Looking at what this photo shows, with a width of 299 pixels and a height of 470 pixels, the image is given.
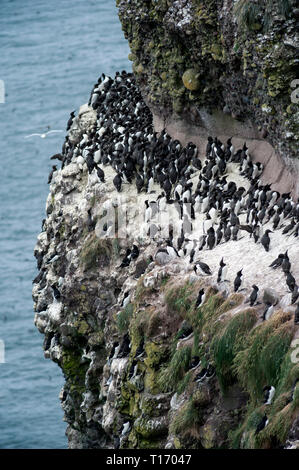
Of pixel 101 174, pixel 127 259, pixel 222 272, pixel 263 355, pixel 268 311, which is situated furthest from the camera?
pixel 101 174

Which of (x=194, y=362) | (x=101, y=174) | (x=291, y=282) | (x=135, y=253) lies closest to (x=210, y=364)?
(x=194, y=362)

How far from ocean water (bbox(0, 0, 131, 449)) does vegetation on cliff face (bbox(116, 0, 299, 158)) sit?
19285 millimetres

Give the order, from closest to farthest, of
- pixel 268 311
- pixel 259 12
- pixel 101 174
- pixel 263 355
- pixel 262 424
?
pixel 262 424, pixel 263 355, pixel 268 311, pixel 259 12, pixel 101 174

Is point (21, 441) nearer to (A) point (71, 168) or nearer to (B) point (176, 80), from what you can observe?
(A) point (71, 168)

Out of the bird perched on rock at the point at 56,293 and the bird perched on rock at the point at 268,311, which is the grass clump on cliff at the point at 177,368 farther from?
the bird perched on rock at the point at 56,293

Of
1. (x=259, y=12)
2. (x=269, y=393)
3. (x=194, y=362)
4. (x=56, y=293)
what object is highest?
(x=259, y=12)

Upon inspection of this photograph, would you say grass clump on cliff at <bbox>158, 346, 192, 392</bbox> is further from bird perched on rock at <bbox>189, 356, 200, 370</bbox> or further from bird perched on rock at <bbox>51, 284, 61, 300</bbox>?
bird perched on rock at <bbox>51, 284, 61, 300</bbox>

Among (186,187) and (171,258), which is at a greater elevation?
(171,258)

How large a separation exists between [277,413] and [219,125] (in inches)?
518

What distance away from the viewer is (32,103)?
228 feet

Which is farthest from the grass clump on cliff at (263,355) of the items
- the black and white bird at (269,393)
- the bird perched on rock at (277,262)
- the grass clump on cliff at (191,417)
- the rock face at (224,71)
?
the rock face at (224,71)

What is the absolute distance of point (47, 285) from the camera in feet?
94.3

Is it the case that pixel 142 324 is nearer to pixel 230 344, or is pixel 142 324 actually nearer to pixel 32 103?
pixel 230 344

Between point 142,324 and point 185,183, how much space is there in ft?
17.1
